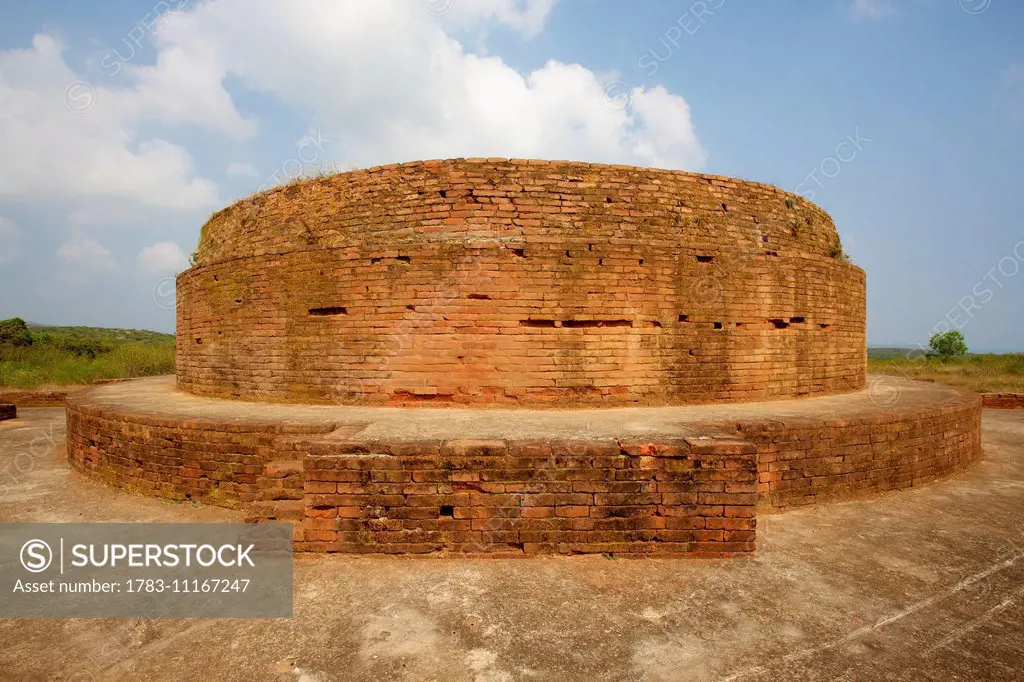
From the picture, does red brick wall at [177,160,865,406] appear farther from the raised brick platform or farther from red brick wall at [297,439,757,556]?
red brick wall at [297,439,757,556]

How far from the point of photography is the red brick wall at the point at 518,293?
5.42m

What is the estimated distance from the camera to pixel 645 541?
3.29 metres

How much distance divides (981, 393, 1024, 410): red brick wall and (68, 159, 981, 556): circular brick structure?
Result: 6536 millimetres

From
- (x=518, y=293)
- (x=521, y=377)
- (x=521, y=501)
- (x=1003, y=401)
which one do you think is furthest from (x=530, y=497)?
(x=1003, y=401)

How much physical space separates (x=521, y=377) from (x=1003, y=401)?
1241 centimetres

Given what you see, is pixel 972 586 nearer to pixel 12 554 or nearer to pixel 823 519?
pixel 823 519

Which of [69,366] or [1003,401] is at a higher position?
[69,366]

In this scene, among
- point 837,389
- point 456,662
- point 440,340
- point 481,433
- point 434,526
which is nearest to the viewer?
point 456,662

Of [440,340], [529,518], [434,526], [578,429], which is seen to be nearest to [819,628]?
[529,518]

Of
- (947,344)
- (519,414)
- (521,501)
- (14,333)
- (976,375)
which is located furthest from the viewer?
(947,344)

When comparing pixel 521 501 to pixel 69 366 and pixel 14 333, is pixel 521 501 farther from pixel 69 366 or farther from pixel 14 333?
pixel 14 333

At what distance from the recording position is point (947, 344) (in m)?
39.4

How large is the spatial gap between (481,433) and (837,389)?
5767 millimetres

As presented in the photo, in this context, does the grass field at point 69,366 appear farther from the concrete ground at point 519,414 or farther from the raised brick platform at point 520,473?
the raised brick platform at point 520,473
